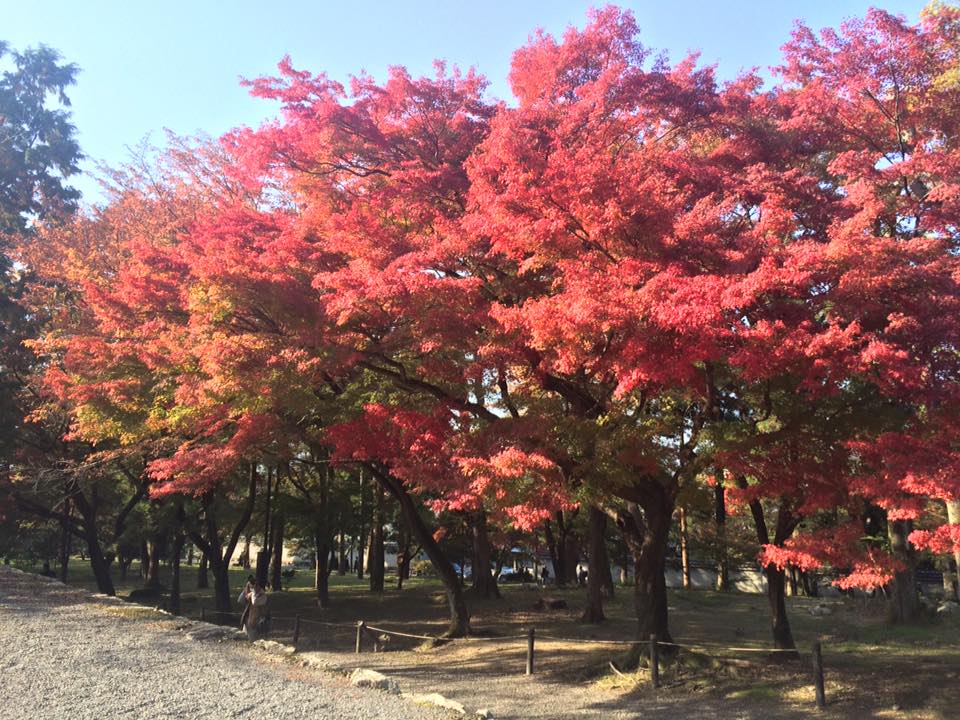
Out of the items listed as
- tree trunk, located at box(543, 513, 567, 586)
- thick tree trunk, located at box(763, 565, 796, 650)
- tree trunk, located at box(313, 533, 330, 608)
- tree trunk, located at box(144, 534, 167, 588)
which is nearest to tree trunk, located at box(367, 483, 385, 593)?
tree trunk, located at box(313, 533, 330, 608)

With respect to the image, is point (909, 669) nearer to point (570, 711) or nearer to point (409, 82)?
point (570, 711)

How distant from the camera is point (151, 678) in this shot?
9844 mm

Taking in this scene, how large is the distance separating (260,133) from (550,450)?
28.3 feet

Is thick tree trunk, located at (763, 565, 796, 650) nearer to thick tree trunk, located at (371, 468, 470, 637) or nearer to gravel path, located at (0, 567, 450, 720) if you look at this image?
gravel path, located at (0, 567, 450, 720)

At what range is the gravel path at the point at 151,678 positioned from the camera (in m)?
8.36

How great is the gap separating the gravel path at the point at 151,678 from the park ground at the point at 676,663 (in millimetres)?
1430

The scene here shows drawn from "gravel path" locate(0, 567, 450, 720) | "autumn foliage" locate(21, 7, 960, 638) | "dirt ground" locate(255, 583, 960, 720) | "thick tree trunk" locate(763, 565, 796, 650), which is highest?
"autumn foliage" locate(21, 7, 960, 638)

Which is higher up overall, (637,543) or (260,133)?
(260,133)

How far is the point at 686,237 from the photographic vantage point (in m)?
8.63

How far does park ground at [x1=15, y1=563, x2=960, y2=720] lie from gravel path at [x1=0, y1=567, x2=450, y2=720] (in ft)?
4.69

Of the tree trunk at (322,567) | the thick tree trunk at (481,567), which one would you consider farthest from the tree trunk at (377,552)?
the thick tree trunk at (481,567)

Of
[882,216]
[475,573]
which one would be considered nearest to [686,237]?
[882,216]

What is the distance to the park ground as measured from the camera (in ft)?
31.3

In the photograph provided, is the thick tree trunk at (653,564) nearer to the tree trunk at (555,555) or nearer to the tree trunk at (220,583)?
the tree trunk at (220,583)
